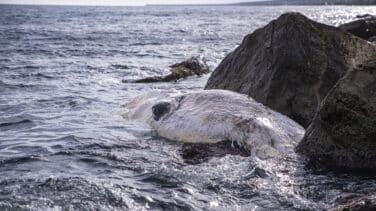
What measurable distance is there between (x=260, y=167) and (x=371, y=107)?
1620mm

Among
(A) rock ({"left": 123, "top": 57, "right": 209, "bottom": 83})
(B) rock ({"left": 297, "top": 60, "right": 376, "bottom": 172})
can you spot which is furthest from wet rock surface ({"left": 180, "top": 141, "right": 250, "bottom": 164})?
(A) rock ({"left": 123, "top": 57, "right": 209, "bottom": 83})

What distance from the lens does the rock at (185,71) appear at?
15.3 meters

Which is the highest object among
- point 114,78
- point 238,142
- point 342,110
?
point 342,110

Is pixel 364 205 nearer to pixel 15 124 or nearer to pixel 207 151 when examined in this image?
pixel 207 151

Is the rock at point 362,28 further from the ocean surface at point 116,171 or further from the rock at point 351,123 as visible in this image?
the rock at point 351,123

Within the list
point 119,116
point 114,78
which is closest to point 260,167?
point 119,116

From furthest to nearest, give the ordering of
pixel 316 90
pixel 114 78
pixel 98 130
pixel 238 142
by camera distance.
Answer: pixel 114 78 → pixel 98 130 → pixel 316 90 → pixel 238 142

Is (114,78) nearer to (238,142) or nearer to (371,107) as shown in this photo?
(238,142)

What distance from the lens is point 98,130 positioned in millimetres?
8727

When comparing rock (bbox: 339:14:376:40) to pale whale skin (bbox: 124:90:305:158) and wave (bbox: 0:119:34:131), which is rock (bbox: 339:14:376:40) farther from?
wave (bbox: 0:119:34:131)

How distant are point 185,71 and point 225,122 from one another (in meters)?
9.03


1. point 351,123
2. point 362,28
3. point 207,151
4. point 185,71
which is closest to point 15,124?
point 207,151

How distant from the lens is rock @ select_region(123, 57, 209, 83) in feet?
50.2

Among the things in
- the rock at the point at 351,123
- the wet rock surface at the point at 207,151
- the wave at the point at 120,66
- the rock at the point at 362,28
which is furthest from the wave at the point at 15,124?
the rock at the point at 362,28
